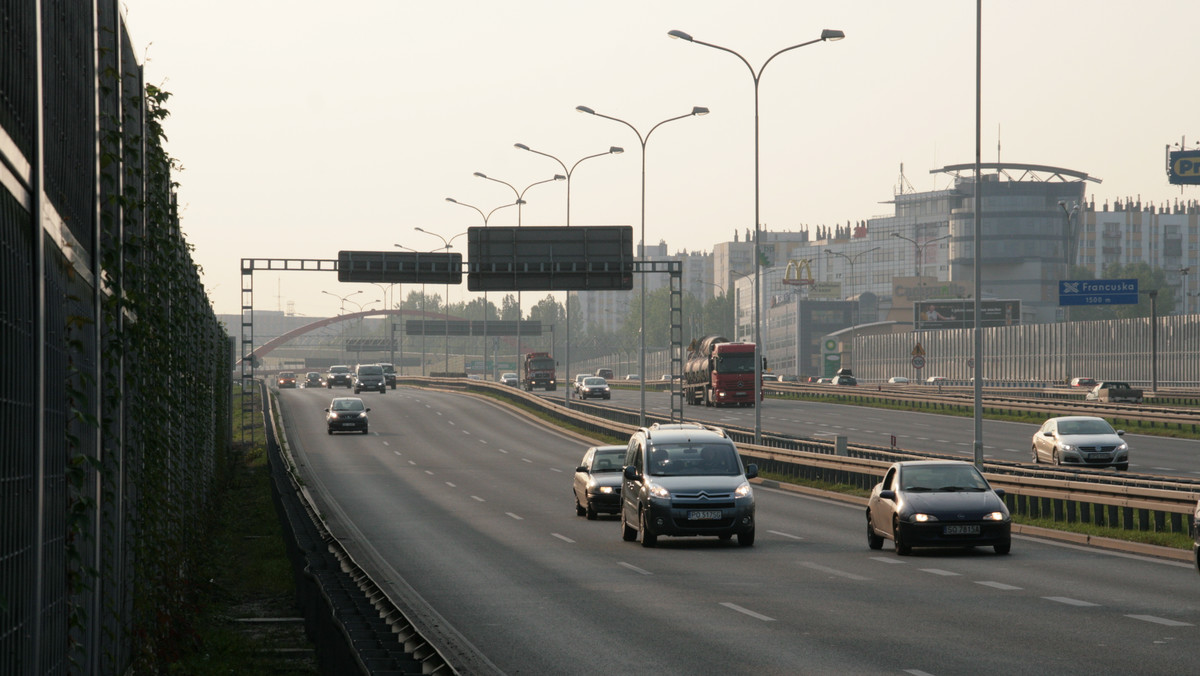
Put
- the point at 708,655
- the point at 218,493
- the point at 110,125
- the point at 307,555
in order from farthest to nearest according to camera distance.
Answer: the point at 218,493, the point at 307,555, the point at 708,655, the point at 110,125

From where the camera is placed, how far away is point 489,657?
43.7 ft

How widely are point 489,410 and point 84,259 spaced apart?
78340 mm

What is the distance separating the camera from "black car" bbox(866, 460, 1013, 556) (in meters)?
22.6

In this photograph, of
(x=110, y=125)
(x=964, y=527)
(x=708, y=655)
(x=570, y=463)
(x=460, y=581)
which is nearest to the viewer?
(x=110, y=125)

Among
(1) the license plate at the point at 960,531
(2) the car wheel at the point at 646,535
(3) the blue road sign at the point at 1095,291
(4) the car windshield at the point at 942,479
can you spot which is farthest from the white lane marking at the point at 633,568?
(3) the blue road sign at the point at 1095,291

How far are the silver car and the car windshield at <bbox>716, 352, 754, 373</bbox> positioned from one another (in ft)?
125

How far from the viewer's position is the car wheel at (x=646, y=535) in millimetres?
24925

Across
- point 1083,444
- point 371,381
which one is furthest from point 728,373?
point 1083,444

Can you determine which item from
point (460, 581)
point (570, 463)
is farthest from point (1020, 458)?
point (460, 581)

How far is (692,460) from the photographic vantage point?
998 inches

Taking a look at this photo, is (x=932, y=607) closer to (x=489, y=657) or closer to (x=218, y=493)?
(x=489, y=657)

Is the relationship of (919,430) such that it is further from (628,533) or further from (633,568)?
(633,568)

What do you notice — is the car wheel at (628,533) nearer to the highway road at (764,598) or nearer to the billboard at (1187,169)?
the highway road at (764,598)

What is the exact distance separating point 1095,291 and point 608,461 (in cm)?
7858
